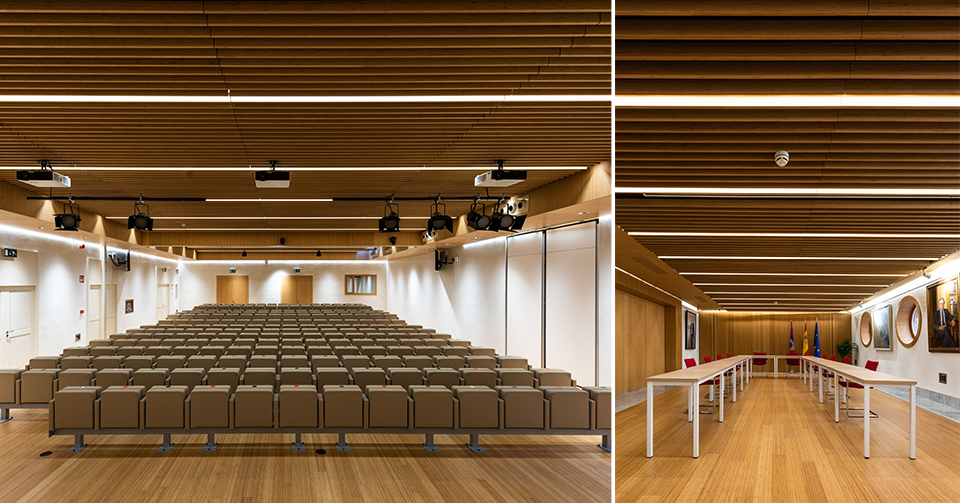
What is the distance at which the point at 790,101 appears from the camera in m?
4.35

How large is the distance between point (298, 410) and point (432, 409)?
1.43 m

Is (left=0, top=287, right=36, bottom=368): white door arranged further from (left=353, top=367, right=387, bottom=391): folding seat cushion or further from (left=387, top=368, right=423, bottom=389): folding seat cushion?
(left=387, top=368, right=423, bottom=389): folding seat cushion

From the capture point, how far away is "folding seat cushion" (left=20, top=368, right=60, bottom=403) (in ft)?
25.3

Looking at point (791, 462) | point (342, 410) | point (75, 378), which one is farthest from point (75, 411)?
point (791, 462)

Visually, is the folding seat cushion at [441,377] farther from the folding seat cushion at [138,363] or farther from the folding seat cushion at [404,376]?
the folding seat cushion at [138,363]

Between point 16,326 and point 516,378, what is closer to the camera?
point 516,378

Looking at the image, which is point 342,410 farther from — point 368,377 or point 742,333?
point 742,333

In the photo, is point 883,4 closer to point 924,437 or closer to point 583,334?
point 924,437

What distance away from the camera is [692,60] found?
384 centimetres

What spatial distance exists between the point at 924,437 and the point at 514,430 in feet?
13.9

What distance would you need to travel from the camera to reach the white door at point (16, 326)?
13.3 meters

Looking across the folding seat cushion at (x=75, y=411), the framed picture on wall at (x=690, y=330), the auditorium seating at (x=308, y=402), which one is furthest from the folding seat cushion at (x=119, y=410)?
the framed picture on wall at (x=690, y=330)

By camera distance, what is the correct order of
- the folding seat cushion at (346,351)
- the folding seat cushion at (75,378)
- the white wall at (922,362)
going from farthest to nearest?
the folding seat cushion at (346,351)
the folding seat cushion at (75,378)
the white wall at (922,362)

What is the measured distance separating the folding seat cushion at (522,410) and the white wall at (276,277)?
24748 millimetres
